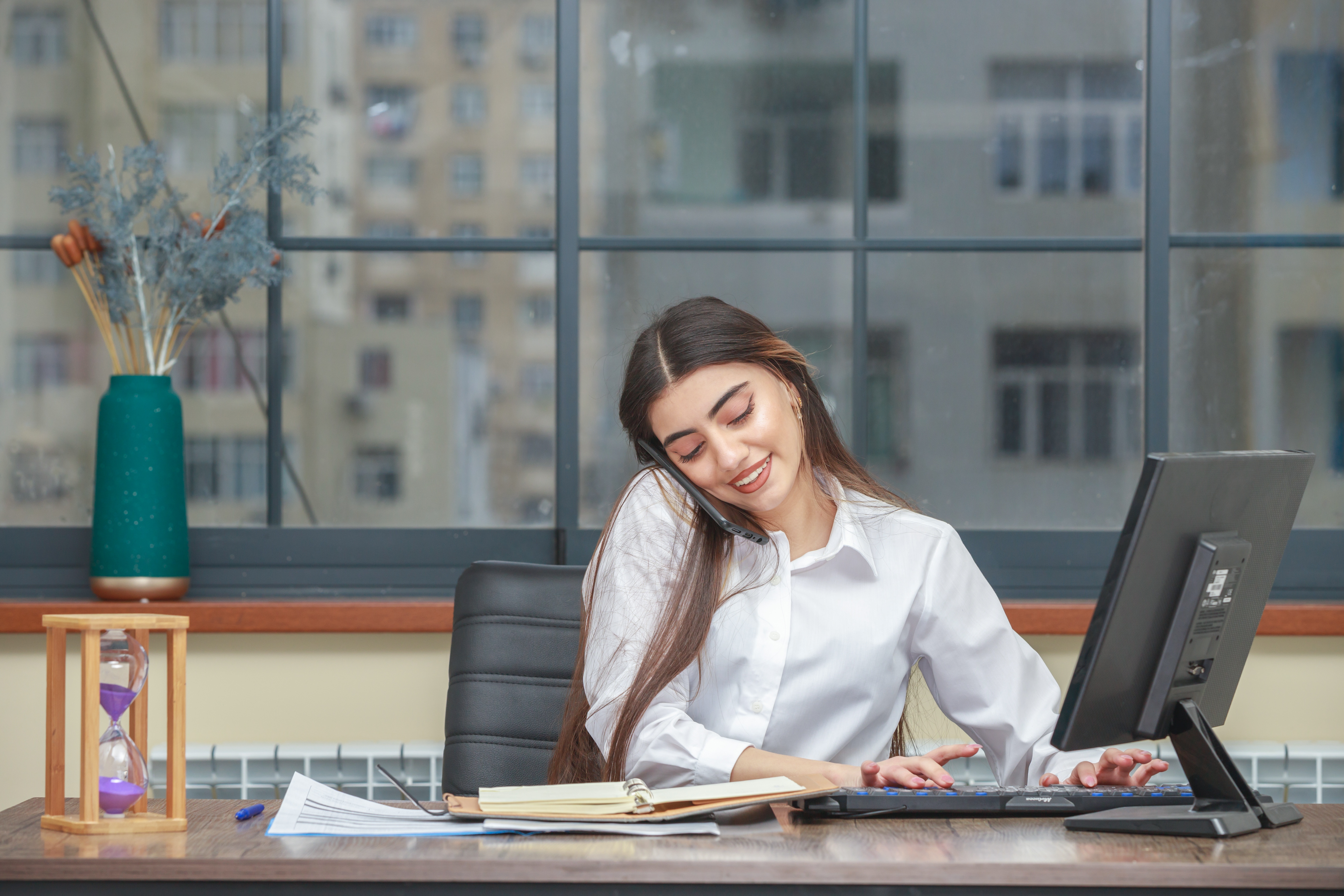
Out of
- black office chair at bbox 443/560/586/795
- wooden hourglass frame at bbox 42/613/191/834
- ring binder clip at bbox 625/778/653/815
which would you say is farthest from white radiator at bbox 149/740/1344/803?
ring binder clip at bbox 625/778/653/815

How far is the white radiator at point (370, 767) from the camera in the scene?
2.06 metres

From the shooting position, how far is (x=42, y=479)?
2.33m

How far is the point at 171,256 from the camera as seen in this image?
2084 millimetres

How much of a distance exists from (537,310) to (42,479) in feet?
3.49

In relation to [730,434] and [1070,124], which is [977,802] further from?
[1070,124]

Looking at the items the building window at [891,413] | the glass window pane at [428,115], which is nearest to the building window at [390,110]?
the glass window pane at [428,115]

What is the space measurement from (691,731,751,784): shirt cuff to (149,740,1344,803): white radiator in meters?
0.87

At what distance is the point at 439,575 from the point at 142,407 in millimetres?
652

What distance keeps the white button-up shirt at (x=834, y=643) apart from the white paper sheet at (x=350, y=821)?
33 centimetres

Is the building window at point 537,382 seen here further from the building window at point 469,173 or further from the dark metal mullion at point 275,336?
the dark metal mullion at point 275,336

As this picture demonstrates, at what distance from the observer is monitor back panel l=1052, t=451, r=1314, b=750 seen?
0.98 meters

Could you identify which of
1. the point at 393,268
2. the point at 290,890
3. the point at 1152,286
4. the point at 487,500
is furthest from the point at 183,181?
the point at 1152,286

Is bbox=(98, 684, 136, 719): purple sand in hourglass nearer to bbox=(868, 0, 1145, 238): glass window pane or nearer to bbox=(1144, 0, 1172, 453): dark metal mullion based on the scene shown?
bbox=(868, 0, 1145, 238): glass window pane

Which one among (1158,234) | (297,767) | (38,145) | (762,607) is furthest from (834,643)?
(38,145)
